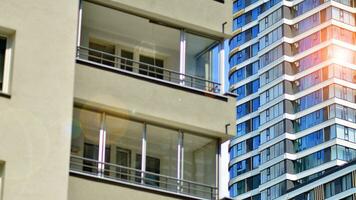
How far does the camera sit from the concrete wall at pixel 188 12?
21656 mm

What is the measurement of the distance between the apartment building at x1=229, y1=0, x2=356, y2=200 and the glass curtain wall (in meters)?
97.6

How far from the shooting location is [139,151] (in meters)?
21.0

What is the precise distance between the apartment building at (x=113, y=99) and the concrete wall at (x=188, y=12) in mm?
22

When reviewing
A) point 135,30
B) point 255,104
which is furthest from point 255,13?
point 135,30

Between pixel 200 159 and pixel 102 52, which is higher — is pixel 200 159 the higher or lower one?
the lower one

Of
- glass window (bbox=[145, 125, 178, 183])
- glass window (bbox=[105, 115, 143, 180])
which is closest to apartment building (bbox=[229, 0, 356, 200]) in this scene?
glass window (bbox=[145, 125, 178, 183])

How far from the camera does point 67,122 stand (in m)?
18.9

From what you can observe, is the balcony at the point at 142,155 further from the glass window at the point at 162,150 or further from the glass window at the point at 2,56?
the glass window at the point at 2,56

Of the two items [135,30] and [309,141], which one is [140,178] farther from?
[309,141]

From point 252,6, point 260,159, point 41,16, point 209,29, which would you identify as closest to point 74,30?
point 41,16

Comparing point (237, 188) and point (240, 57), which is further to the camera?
point (240, 57)

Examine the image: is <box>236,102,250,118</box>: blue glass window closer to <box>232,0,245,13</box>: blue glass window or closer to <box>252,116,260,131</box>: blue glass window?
<box>252,116,260,131</box>: blue glass window

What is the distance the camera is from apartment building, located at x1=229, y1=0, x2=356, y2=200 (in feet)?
415

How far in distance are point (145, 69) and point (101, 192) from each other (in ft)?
11.4
